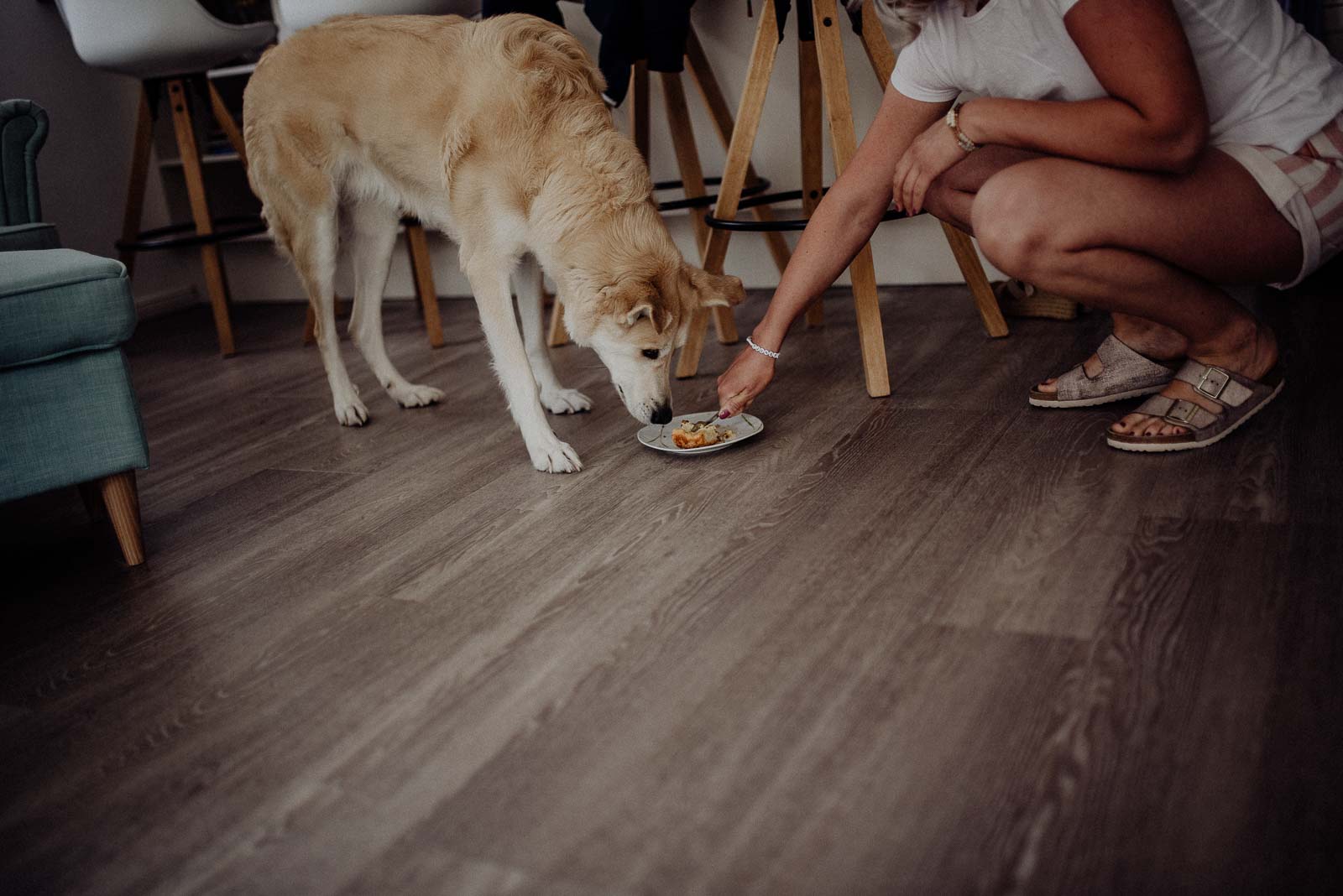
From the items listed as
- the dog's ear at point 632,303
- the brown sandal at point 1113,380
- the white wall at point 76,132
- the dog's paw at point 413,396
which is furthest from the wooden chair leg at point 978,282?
the white wall at point 76,132

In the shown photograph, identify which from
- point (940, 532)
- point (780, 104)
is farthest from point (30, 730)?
point (780, 104)

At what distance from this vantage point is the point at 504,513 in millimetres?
1962

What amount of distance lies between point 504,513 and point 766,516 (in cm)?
51

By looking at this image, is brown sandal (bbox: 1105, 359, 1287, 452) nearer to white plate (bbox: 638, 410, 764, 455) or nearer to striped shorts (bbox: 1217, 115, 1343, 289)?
striped shorts (bbox: 1217, 115, 1343, 289)

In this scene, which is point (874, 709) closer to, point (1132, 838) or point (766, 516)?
point (1132, 838)

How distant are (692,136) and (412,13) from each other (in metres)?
0.94

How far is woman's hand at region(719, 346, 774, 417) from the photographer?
2014 mm

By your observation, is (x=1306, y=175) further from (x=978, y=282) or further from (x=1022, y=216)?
(x=978, y=282)

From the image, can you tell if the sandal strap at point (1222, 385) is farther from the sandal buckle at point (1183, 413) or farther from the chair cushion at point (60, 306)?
the chair cushion at point (60, 306)

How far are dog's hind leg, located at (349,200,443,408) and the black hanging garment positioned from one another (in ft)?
2.28

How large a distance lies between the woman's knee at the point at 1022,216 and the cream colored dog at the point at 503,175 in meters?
0.60

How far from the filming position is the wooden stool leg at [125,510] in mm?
1897

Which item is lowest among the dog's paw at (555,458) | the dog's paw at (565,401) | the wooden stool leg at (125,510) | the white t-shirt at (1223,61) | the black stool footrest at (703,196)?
the dog's paw at (565,401)

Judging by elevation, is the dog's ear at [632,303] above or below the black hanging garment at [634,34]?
below
